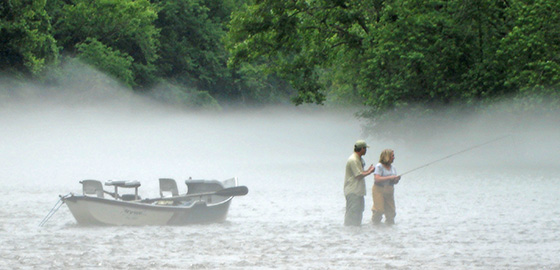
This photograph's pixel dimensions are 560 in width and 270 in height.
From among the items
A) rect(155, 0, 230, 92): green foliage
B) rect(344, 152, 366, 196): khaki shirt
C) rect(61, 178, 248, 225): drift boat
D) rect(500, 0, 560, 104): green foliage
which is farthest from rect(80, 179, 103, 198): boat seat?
rect(155, 0, 230, 92): green foliage

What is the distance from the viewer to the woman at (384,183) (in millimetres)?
19516

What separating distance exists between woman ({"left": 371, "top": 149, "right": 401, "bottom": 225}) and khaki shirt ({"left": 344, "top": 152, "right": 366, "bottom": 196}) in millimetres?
366

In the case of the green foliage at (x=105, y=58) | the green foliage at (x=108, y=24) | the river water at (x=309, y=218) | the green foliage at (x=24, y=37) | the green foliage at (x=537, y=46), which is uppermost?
the green foliage at (x=108, y=24)

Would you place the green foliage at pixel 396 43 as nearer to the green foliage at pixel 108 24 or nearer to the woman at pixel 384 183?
the woman at pixel 384 183

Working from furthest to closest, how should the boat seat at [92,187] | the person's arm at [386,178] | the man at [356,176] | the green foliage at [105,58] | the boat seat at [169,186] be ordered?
the green foliage at [105,58], the boat seat at [169,186], the boat seat at [92,187], the person's arm at [386,178], the man at [356,176]

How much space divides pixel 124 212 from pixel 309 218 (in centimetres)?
469

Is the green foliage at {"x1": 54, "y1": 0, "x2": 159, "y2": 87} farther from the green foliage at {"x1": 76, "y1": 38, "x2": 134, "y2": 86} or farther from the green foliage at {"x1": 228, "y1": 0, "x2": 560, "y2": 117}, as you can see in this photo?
the green foliage at {"x1": 228, "y1": 0, "x2": 560, "y2": 117}

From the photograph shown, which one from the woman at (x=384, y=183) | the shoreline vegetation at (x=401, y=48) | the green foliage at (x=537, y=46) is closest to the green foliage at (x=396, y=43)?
the shoreline vegetation at (x=401, y=48)

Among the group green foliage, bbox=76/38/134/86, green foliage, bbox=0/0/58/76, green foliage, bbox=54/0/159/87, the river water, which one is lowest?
the river water

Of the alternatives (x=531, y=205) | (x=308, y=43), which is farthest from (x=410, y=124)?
(x=531, y=205)

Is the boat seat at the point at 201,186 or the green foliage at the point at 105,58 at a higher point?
the green foliage at the point at 105,58

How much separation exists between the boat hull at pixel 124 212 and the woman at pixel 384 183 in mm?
4065

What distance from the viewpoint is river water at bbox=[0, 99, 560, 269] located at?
17.0 metres

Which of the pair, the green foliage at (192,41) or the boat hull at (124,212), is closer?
the boat hull at (124,212)
